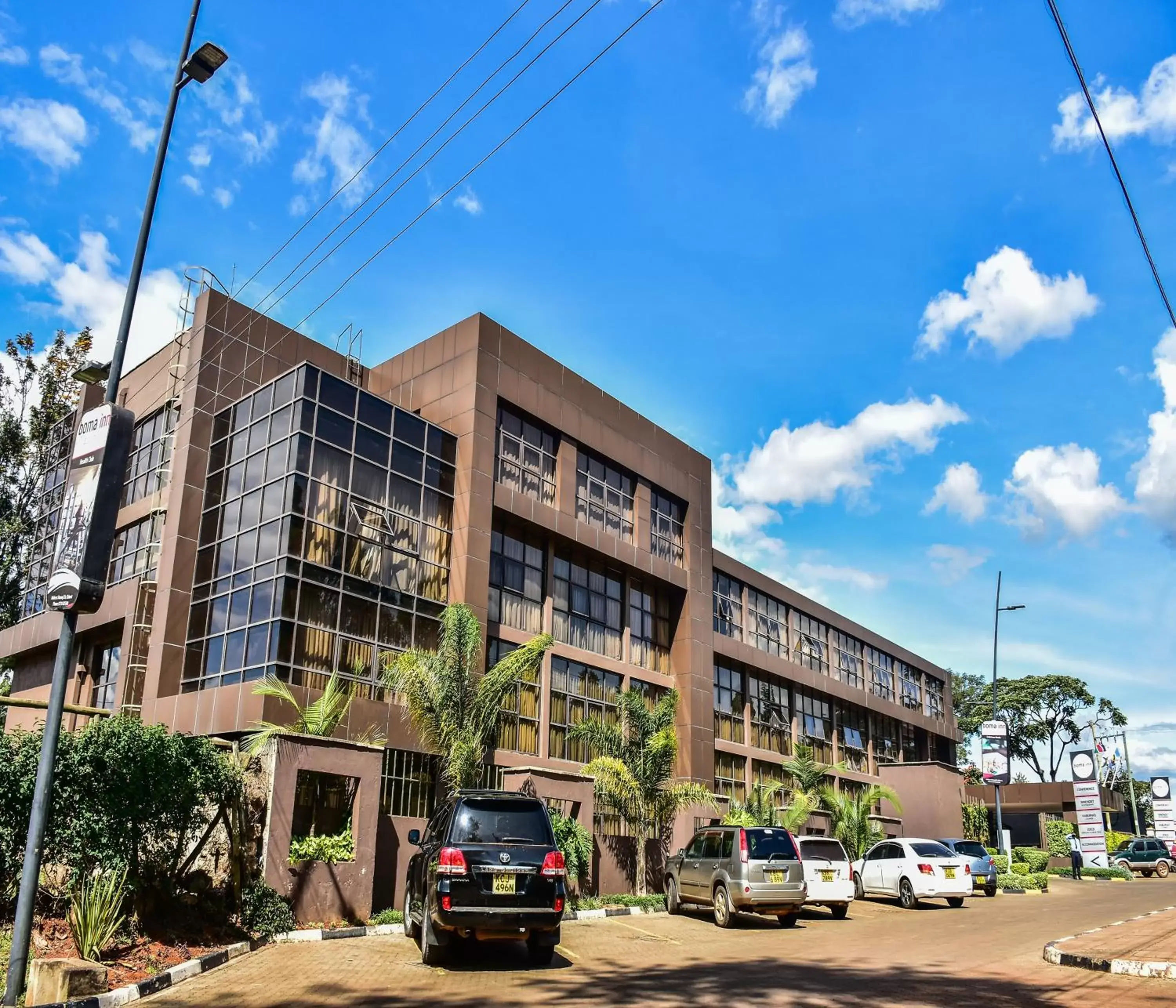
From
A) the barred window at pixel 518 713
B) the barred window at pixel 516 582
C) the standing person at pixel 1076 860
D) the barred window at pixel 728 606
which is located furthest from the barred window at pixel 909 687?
the barred window at pixel 518 713

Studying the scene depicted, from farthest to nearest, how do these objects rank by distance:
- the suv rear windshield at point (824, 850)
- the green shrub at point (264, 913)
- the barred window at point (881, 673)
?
the barred window at point (881, 673) → the suv rear windshield at point (824, 850) → the green shrub at point (264, 913)

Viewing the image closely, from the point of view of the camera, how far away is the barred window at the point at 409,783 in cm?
2216

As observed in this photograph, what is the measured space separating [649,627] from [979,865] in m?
11.4

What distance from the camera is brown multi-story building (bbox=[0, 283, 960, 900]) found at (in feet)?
73.4

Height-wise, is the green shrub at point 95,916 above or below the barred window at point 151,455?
below

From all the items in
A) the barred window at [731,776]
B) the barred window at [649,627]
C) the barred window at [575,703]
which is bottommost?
the barred window at [731,776]

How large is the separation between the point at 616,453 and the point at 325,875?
17.8 meters

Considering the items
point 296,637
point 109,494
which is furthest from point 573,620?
point 109,494

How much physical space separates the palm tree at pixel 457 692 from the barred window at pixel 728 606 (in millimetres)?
17261

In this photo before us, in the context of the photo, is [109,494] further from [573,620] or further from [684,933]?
[573,620]

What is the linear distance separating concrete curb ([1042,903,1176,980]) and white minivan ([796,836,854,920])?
732 cm

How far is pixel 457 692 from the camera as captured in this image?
66.9ft

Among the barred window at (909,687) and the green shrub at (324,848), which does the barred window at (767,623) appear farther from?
the green shrub at (324,848)

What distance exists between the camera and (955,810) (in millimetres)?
43781
